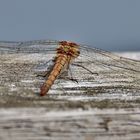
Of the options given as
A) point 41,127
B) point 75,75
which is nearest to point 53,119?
point 41,127

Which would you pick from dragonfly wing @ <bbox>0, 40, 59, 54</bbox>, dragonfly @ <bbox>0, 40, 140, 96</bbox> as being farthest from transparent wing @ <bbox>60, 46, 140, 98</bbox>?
dragonfly wing @ <bbox>0, 40, 59, 54</bbox>

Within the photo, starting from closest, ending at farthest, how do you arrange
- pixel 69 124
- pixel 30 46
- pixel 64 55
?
pixel 69 124 → pixel 64 55 → pixel 30 46

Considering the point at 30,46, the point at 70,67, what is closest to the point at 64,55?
the point at 70,67

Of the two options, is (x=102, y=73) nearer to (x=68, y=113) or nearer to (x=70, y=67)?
(x=70, y=67)

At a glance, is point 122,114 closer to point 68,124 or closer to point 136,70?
point 68,124

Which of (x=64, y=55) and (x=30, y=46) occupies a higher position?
(x=30, y=46)

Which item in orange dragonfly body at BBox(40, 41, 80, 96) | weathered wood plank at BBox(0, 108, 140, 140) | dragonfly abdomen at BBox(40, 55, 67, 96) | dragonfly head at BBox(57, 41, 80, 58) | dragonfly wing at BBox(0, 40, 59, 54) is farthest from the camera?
dragonfly wing at BBox(0, 40, 59, 54)

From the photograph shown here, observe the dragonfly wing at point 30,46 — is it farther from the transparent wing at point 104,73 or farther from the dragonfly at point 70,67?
the transparent wing at point 104,73

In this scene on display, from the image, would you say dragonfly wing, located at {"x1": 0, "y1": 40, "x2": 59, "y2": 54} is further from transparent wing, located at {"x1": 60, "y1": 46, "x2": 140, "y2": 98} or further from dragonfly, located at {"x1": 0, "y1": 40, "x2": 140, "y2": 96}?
transparent wing, located at {"x1": 60, "y1": 46, "x2": 140, "y2": 98}
